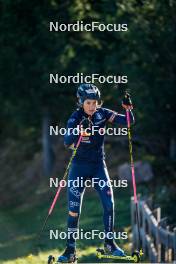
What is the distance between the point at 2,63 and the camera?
2594 centimetres

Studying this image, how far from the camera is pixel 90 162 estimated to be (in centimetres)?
1149

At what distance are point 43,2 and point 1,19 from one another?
1623 millimetres

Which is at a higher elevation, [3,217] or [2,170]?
[2,170]

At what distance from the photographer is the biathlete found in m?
11.3

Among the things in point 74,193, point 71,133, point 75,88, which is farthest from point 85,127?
point 75,88

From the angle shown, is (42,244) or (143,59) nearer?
A: (42,244)

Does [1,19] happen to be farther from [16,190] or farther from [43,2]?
[16,190]

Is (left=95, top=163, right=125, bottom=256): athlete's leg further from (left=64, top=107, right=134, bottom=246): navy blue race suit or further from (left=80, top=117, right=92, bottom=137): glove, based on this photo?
(left=80, top=117, right=92, bottom=137): glove

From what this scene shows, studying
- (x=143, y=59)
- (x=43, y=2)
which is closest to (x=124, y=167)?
(x=143, y=59)

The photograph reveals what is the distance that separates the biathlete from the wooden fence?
3.94 metres

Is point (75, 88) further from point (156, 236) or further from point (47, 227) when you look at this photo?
point (156, 236)

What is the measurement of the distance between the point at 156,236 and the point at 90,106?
19.8ft

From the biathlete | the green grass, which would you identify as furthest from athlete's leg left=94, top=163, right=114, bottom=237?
the green grass

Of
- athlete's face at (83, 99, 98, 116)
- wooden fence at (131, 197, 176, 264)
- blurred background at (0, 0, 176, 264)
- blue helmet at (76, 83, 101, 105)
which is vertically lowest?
wooden fence at (131, 197, 176, 264)
